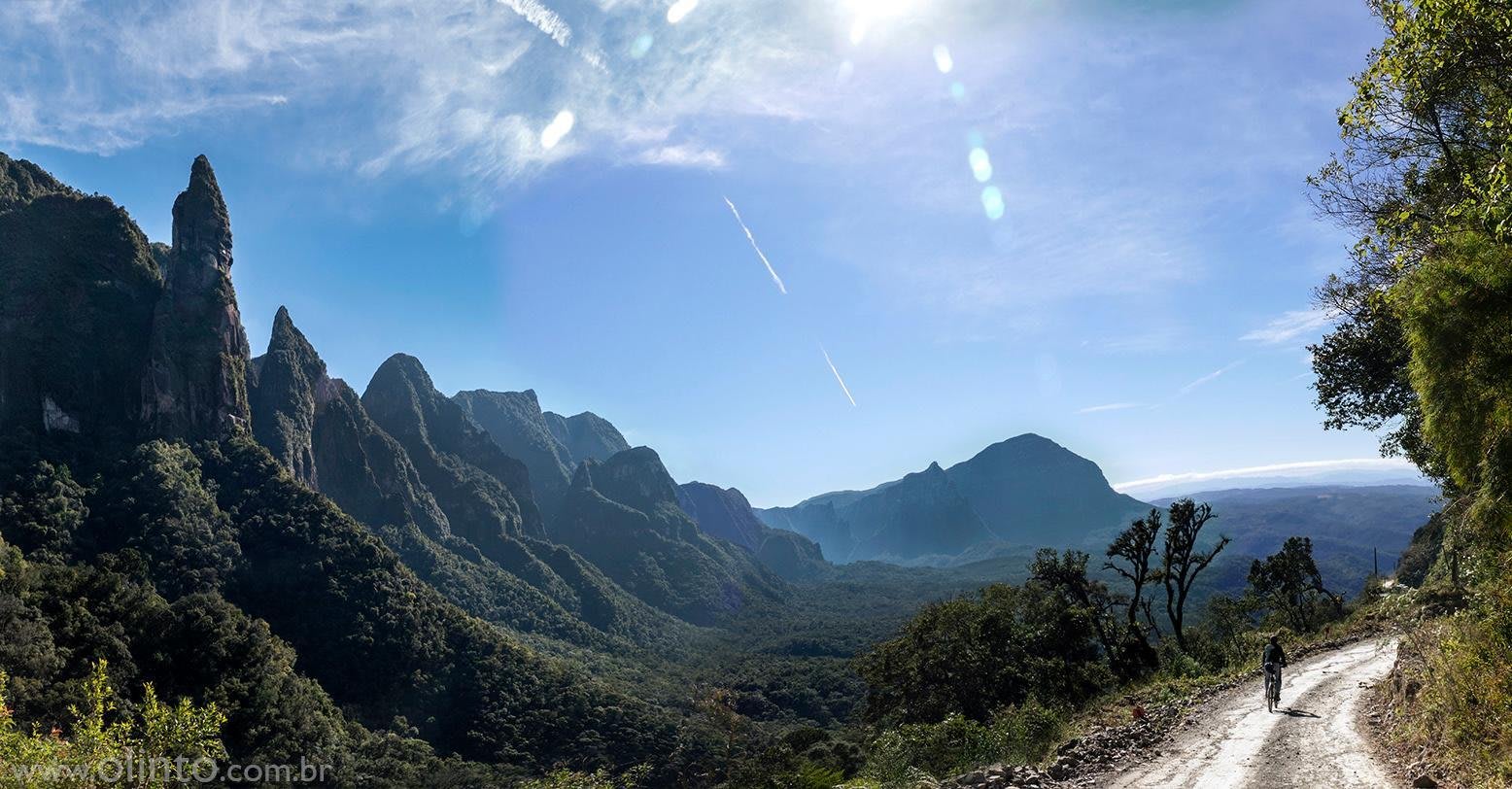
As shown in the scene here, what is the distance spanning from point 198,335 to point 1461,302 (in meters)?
160

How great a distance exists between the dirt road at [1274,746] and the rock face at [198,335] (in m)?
143

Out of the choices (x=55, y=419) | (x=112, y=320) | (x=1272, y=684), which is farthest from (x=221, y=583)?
(x=1272, y=684)

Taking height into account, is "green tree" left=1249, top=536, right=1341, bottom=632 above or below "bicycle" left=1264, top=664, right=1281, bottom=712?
below

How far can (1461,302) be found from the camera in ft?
35.2

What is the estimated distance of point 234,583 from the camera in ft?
299

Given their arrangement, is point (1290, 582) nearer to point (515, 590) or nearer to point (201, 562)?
point (201, 562)

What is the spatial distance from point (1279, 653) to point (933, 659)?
20.7 metres

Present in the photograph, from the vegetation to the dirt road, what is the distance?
1261 mm

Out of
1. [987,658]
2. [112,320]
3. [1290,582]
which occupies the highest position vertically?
[112,320]

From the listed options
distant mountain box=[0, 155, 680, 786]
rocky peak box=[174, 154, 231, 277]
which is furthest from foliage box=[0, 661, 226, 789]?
rocky peak box=[174, 154, 231, 277]

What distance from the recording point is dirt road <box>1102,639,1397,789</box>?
985cm

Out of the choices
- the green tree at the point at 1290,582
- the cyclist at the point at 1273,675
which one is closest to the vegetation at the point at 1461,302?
the cyclist at the point at 1273,675

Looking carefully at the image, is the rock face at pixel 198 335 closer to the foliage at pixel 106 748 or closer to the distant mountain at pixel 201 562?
the distant mountain at pixel 201 562

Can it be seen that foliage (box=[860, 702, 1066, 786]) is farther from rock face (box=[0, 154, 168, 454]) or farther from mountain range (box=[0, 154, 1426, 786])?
rock face (box=[0, 154, 168, 454])
